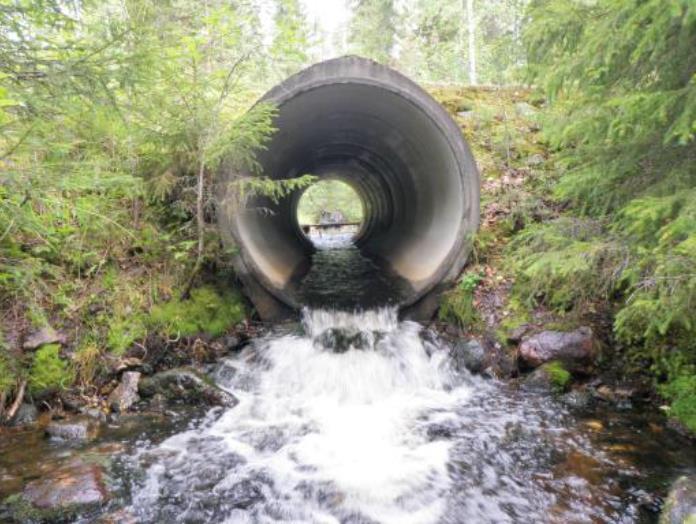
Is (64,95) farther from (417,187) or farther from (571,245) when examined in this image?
(417,187)

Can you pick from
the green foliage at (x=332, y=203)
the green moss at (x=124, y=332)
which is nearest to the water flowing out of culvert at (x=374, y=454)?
the green moss at (x=124, y=332)

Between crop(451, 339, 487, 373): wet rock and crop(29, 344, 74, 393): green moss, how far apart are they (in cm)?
432

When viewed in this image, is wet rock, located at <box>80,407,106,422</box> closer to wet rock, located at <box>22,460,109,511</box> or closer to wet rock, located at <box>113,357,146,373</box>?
wet rock, located at <box>113,357,146,373</box>

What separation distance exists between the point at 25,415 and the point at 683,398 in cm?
601

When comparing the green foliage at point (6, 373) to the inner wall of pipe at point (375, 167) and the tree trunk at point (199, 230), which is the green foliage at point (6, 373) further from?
the inner wall of pipe at point (375, 167)

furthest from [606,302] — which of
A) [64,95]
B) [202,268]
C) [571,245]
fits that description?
[64,95]

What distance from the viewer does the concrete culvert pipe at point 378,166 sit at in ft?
20.5

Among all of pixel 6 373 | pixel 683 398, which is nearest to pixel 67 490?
pixel 6 373

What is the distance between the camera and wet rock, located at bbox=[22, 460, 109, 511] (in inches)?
127

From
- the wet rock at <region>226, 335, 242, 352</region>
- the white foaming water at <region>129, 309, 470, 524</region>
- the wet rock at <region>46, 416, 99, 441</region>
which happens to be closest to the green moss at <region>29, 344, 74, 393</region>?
the wet rock at <region>46, 416, 99, 441</region>

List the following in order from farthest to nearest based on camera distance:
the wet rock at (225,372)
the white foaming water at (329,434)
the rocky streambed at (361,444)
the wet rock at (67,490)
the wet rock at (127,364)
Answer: the wet rock at (225,372) < the wet rock at (127,364) < the white foaming water at (329,434) < the rocky streambed at (361,444) < the wet rock at (67,490)

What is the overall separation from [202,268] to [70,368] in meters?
2.15

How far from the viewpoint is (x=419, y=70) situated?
64.2ft

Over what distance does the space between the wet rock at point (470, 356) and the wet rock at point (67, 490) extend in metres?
3.97
